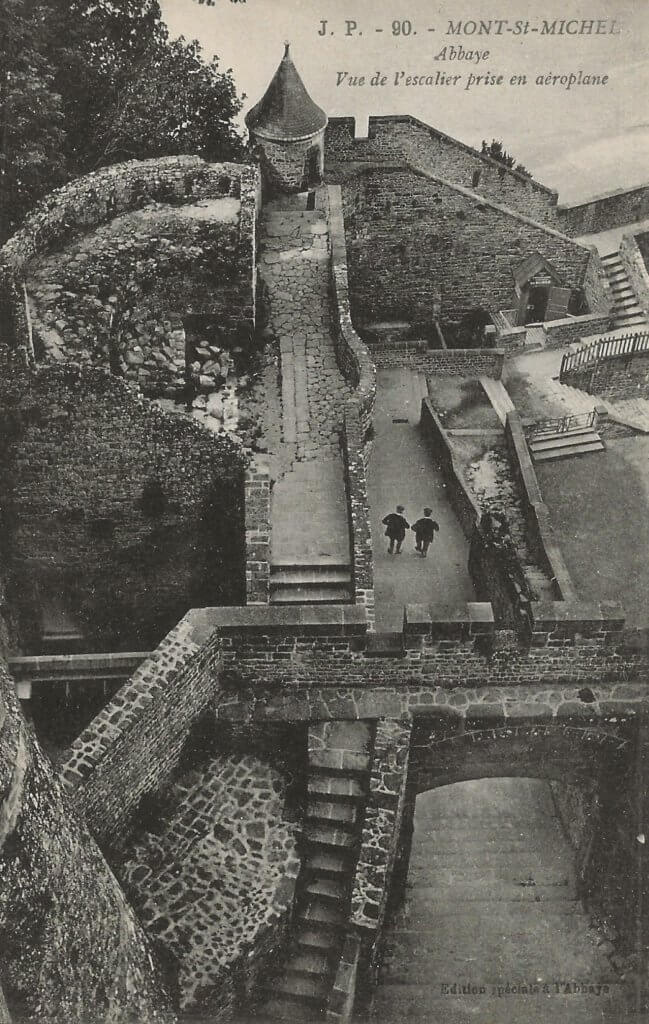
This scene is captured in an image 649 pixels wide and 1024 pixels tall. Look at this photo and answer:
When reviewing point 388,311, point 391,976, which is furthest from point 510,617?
point 388,311

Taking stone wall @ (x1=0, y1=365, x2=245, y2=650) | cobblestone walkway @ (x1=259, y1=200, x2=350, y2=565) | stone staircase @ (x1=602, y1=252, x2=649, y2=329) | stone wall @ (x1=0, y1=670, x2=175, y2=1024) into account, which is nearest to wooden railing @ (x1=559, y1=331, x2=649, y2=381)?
stone staircase @ (x1=602, y1=252, x2=649, y2=329)

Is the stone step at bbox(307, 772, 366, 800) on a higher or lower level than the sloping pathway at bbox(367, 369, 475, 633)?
lower

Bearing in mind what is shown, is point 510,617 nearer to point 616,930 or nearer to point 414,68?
point 616,930

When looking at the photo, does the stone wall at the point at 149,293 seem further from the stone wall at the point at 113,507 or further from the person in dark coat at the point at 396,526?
the person in dark coat at the point at 396,526

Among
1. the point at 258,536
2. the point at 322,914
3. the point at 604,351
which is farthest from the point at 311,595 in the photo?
the point at 604,351

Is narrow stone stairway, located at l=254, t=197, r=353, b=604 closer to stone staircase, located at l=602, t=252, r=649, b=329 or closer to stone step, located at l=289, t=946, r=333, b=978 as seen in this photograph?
stone step, located at l=289, t=946, r=333, b=978

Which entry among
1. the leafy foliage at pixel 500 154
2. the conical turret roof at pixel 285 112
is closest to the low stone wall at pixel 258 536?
the conical turret roof at pixel 285 112
